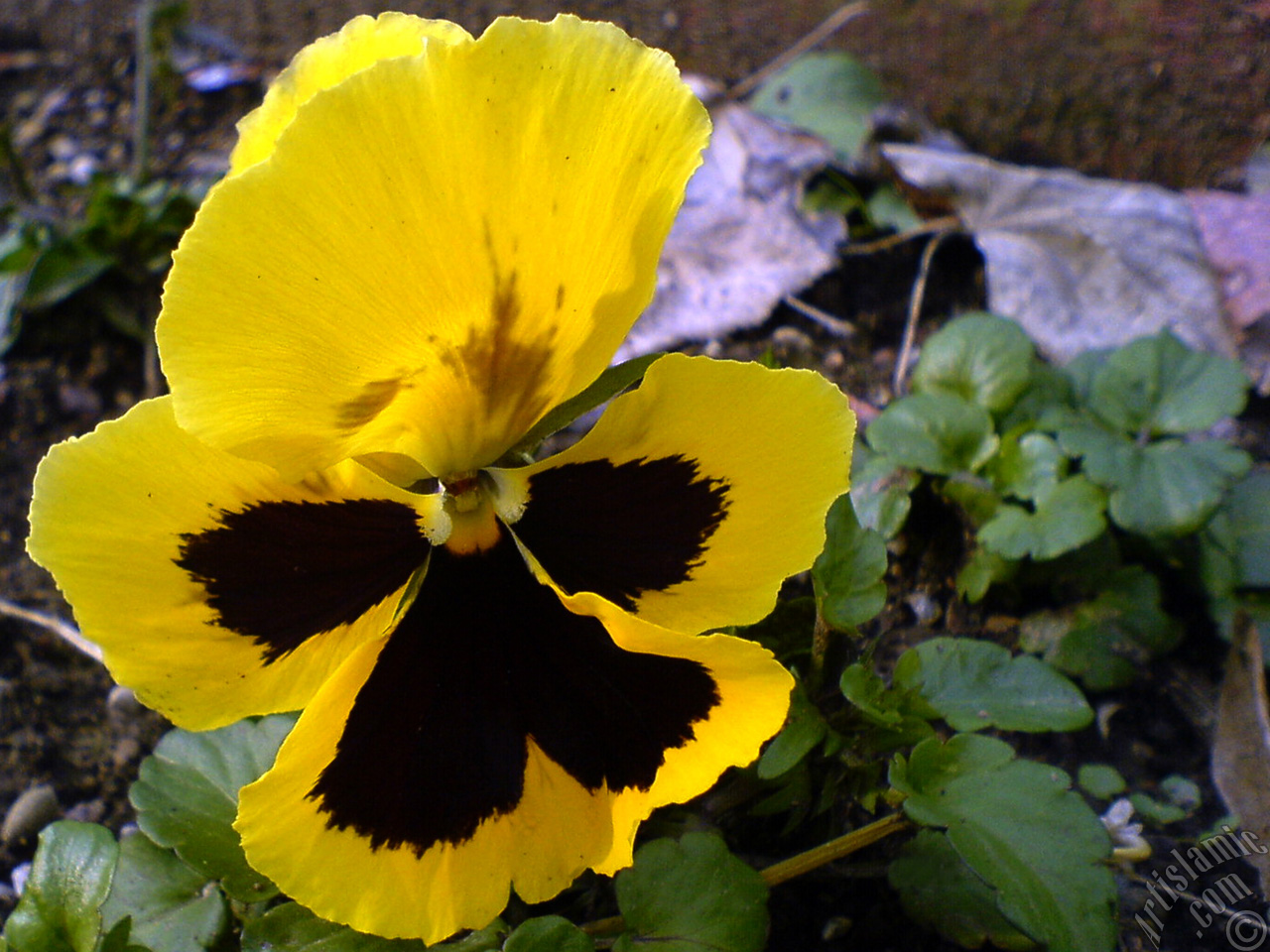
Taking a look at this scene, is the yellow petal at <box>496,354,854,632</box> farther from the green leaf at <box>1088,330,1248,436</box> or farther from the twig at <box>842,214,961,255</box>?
the twig at <box>842,214,961,255</box>

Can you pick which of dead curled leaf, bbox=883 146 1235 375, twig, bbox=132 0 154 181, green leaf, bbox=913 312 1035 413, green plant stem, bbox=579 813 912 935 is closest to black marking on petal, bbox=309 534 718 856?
green plant stem, bbox=579 813 912 935

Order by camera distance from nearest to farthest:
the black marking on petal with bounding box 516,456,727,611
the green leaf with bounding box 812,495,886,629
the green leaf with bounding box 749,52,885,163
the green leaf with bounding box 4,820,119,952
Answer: the black marking on petal with bounding box 516,456,727,611, the green leaf with bounding box 4,820,119,952, the green leaf with bounding box 812,495,886,629, the green leaf with bounding box 749,52,885,163

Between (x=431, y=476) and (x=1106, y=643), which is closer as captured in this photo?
(x=431, y=476)

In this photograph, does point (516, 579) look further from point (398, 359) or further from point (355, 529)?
point (398, 359)

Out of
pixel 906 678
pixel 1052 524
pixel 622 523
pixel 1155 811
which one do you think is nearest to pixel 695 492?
pixel 622 523

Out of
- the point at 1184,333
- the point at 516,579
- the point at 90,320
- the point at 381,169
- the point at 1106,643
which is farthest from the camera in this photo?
the point at 90,320

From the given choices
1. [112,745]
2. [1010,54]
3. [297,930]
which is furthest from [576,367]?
[1010,54]

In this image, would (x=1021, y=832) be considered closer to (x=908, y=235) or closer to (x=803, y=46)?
(x=908, y=235)
